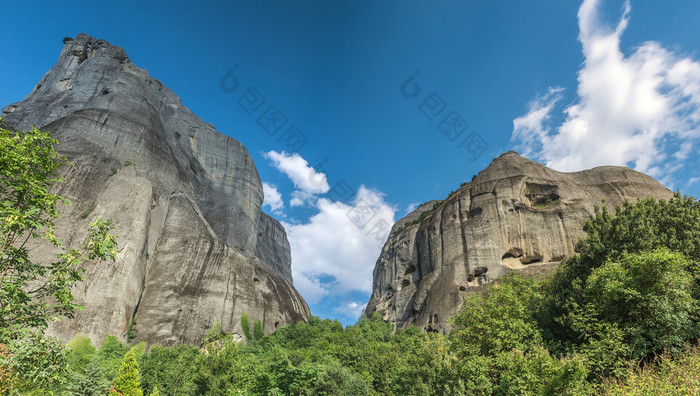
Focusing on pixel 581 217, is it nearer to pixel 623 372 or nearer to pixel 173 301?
pixel 623 372

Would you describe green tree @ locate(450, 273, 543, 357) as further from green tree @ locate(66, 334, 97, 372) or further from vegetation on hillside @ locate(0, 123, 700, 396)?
green tree @ locate(66, 334, 97, 372)

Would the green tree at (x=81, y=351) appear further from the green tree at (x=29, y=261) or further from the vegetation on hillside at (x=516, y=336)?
the green tree at (x=29, y=261)

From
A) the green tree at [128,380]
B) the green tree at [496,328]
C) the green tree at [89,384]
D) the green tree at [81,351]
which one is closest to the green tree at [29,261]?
the green tree at [496,328]

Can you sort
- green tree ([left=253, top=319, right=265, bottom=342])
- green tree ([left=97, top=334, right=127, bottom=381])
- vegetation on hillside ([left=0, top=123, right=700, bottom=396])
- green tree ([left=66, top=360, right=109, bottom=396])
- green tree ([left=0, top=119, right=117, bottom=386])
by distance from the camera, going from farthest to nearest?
green tree ([left=253, top=319, right=265, bottom=342]) < green tree ([left=97, top=334, right=127, bottom=381]) < green tree ([left=66, top=360, right=109, bottom=396]) < vegetation on hillside ([left=0, top=123, right=700, bottom=396]) < green tree ([left=0, top=119, right=117, bottom=386])

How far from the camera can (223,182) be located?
69.8 meters

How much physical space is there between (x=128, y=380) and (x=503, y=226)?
142 ft

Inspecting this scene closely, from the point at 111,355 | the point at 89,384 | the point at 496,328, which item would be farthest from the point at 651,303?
the point at 111,355

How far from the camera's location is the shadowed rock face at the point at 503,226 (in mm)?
46906

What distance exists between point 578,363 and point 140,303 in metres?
42.0

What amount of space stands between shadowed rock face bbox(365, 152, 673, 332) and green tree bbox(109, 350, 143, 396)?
30.9 metres

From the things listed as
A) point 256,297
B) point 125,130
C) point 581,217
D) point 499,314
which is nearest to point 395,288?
point 256,297

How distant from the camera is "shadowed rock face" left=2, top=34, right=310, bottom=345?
38.5m

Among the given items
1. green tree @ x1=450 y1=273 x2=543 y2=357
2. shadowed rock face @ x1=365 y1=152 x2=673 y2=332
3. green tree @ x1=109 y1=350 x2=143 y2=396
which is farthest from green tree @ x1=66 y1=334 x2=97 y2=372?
shadowed rock face @ x1=365 y1=152 x2=673 y2=332

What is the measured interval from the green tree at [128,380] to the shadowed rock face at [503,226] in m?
30.9
